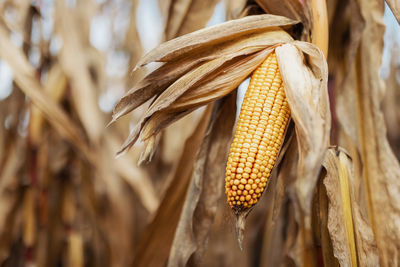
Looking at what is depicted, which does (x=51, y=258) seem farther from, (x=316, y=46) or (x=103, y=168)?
(x=316, y=46)

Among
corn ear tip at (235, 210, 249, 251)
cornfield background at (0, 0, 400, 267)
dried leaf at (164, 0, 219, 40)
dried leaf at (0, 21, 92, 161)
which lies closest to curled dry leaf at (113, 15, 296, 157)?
cornfield background at (0, 0, 400, 267)

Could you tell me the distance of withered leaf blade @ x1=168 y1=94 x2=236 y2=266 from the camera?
0.87 meters

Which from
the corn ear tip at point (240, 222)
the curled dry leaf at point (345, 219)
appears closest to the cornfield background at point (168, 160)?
the curled dry leaf at point (345, 219)

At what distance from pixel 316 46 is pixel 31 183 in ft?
3.95

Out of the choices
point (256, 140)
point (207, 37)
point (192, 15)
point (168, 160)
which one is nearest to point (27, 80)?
point (192, 15)

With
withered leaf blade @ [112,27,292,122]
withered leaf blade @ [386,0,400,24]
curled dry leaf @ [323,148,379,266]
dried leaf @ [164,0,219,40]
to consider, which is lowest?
curled dry leaf @ [323,148,379,266]

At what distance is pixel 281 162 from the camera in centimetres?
75

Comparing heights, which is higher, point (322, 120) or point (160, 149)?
point (322, 120)

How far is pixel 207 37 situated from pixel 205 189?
1.23ft

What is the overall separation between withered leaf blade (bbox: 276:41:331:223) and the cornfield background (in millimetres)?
18

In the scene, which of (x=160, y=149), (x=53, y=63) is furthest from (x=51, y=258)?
(x=53, y=63)

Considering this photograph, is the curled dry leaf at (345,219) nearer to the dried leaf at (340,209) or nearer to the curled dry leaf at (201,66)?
the dried leaf at (340,209)

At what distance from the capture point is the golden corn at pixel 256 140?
2.00 feet

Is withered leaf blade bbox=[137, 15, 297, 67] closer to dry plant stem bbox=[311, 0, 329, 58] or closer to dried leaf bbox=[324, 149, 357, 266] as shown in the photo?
dry plant stem bbox=[311, 0, 329, 58]
